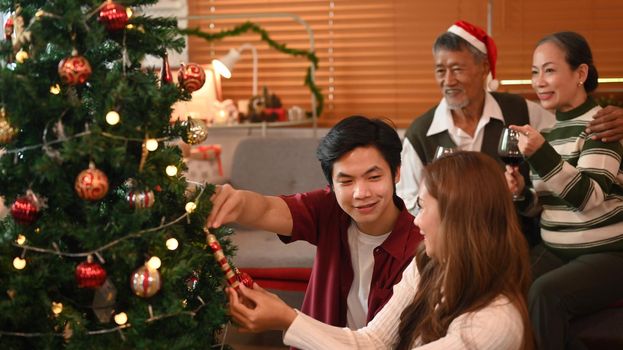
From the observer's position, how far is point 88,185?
54.1 inches

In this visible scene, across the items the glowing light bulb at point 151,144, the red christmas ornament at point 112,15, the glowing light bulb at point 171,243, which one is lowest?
the glowing light bulb at point 171,243

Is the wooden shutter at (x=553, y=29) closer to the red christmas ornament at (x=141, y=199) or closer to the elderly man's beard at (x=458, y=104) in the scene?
the elderly man's beard at (x=458, y=104)

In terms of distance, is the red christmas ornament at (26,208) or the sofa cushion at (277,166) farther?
the sofa cushion at (277,166)

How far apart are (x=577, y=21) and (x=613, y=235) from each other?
198 centimetres

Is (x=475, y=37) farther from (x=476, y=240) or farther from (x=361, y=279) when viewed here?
(x=476, y=240)

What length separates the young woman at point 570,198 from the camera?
104 inches

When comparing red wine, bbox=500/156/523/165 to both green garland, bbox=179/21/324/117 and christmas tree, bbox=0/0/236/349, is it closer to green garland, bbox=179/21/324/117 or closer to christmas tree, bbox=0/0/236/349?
christmas tree, bbox=0/0/236/349

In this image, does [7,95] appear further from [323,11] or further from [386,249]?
[323,11]

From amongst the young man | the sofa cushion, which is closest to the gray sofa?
the sofa cushion

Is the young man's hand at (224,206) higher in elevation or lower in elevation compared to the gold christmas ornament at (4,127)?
lower

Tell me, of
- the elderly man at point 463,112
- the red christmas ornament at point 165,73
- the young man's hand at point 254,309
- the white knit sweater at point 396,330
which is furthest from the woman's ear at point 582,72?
the red christmas ornament at point 165,73

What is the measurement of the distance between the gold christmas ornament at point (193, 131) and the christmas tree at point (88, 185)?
0.18ft

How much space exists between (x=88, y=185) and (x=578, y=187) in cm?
175

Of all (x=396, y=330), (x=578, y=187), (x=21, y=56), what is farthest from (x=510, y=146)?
(x=21, y=56)
